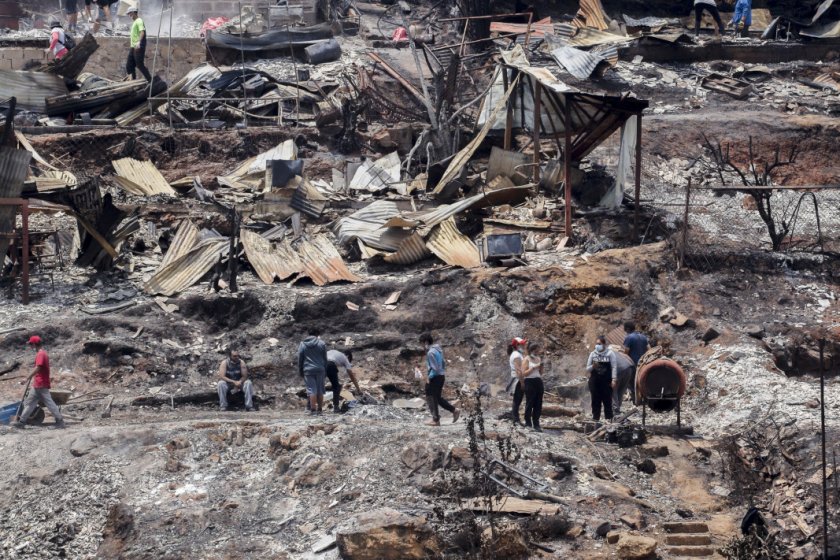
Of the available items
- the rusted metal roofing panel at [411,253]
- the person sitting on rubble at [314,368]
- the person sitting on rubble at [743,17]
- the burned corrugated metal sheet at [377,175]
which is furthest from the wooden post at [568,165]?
the person sitting on rubble at [743,17]

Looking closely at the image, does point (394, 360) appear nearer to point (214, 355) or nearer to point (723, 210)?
point (214, 355)

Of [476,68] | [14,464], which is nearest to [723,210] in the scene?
[476,68]

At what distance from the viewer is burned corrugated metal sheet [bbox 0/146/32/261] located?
1812 cm

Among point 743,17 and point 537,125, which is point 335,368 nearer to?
point 537,125

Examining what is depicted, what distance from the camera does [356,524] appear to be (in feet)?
39.5

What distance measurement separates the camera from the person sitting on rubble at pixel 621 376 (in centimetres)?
1502

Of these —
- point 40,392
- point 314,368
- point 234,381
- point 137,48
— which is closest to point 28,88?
point 137,48

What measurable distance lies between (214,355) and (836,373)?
7.69 m

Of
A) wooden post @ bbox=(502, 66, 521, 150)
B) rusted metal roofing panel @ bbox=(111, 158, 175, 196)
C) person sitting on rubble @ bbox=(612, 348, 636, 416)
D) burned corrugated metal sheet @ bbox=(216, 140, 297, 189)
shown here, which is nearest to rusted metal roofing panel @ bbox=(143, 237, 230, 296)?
rusted metal roofing panel @ bbox=(111, 158, 175, 196)

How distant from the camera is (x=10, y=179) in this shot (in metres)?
18.2

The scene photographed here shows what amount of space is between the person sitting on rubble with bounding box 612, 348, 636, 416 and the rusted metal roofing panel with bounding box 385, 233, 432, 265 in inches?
190

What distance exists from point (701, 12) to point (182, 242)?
14.2 meters

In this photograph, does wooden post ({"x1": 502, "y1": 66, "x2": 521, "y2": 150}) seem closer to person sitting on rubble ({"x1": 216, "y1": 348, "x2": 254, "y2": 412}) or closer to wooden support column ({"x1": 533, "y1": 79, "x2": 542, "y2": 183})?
wooden support column ({"x1": 533, "y1": 79, "x2": 542, "y2": 183})

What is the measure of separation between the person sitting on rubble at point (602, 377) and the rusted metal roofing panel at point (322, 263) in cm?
507
